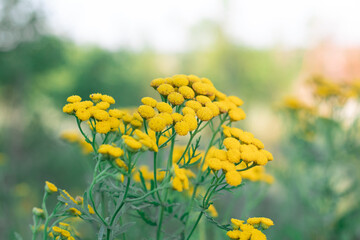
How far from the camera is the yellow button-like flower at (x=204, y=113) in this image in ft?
3.71

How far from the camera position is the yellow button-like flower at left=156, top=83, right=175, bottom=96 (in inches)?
46.2

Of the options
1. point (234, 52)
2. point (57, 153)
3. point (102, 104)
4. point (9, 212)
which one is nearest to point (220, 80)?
point (234, 52)

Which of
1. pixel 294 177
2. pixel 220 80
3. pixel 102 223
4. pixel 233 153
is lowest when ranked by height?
pixel 102 223

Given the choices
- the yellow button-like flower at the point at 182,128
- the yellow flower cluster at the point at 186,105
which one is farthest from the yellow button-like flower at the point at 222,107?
the yellow button-like flower at the point at 182,128

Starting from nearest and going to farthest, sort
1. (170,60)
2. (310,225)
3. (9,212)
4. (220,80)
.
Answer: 1. (310,225)
2. (9,212)
3. (220,80)
4. (170,60)

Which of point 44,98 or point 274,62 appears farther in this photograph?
point 274,62

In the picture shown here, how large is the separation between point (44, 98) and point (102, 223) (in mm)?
4625

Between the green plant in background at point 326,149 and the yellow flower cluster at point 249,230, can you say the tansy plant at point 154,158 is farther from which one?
the green plant in background at point 326,149

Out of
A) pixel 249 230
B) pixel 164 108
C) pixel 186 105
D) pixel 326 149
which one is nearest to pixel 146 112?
pixel 164 108

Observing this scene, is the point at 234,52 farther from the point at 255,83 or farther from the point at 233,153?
the point at 233,153

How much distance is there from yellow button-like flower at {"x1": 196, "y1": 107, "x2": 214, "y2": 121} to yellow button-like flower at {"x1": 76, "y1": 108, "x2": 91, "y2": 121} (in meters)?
0.36

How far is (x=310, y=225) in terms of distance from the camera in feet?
10.8

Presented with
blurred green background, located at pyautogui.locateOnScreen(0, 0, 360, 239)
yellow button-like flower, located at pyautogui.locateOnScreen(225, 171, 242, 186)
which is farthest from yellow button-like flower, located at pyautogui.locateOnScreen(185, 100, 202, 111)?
blurred green background, located at pyautogui.locateOnScreen(0, 0, 360, 239)

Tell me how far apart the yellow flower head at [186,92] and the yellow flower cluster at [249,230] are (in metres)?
0.45
